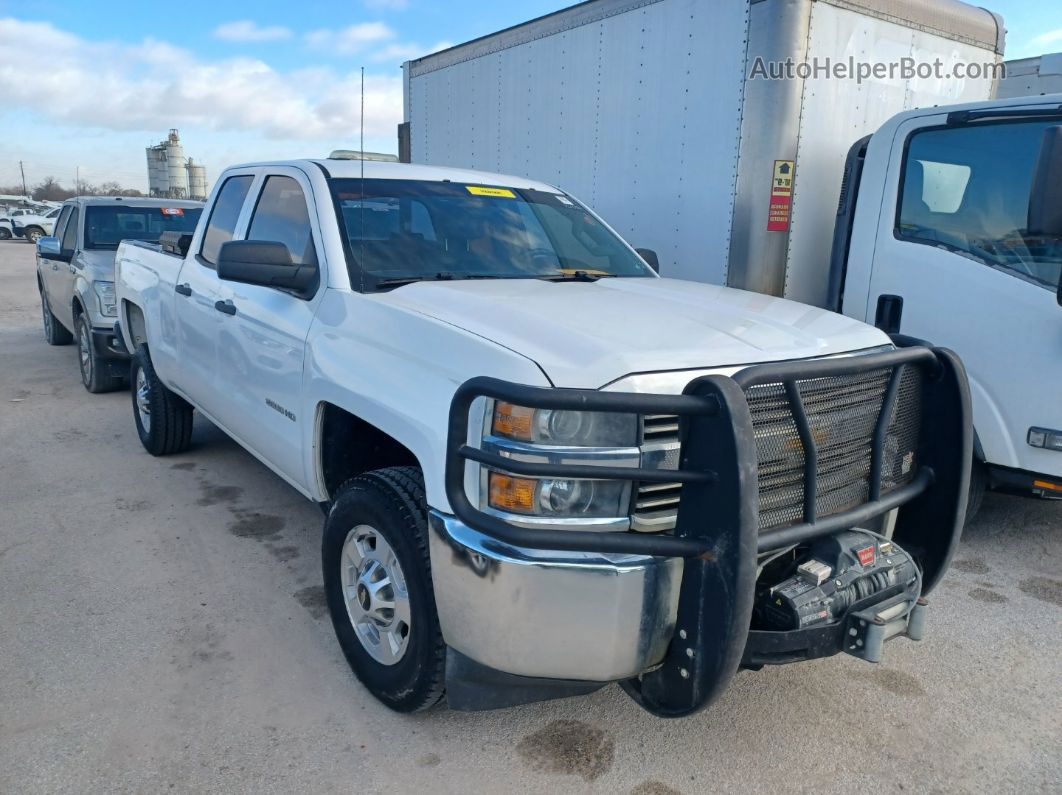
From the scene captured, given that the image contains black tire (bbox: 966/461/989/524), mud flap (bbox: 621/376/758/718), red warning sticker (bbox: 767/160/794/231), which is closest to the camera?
mud flap (bbox: 621/376/758/718)

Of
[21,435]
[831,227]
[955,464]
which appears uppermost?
[831,227]

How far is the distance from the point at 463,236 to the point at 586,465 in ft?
6.07

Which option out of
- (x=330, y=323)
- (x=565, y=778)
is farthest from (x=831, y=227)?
(x=565, y=778)

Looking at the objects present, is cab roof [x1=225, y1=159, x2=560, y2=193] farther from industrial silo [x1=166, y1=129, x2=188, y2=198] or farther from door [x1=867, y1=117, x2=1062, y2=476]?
industrial silo [x1=166, y1=129, x2=188, y2=198]

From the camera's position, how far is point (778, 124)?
491cm

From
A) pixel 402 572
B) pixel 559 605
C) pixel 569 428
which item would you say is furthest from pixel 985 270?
pixel 402 572

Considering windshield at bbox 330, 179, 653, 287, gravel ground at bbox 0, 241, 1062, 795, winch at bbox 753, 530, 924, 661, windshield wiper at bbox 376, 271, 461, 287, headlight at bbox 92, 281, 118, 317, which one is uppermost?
windshield at bbox 330, 179, 653, 287

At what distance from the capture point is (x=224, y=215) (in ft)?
15.2

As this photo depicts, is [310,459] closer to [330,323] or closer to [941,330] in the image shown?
[330,323]

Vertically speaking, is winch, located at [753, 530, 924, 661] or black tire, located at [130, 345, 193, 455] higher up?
winch, located at [753, 530, 924, 661]

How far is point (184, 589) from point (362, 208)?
1925 millimetres

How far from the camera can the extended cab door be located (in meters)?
3.88

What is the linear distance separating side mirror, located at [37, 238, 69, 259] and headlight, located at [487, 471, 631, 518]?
298 inches

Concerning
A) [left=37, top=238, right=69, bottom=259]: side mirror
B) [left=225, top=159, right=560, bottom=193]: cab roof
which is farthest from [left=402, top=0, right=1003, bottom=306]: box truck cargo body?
[left=37, top=238, right=69, bottom=259]: side mirror
